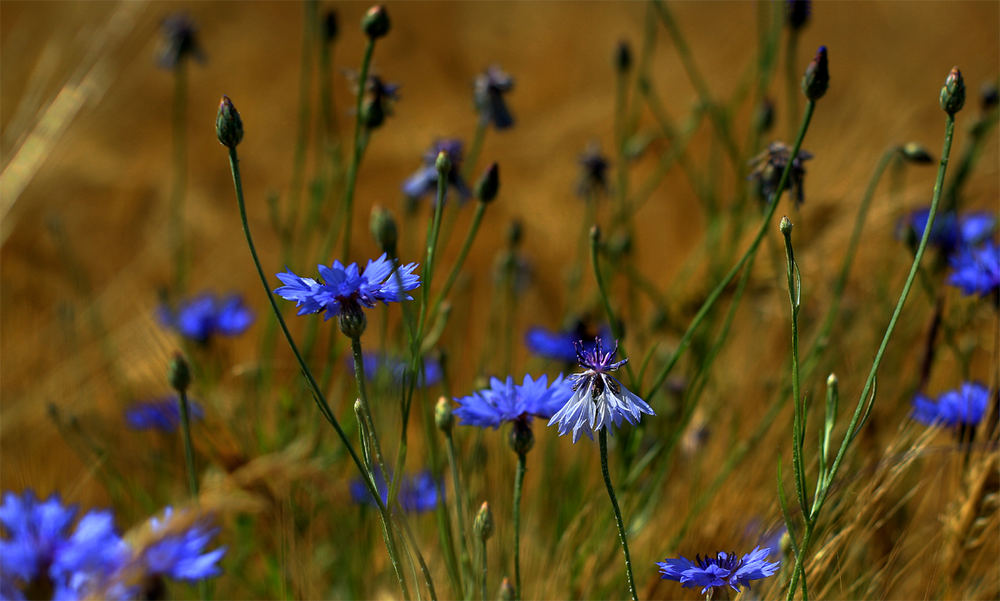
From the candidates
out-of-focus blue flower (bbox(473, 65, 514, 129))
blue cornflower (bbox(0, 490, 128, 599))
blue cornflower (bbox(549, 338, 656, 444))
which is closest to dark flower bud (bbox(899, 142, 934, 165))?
out-of-focus blue flower (bbox(473, 65, 514, 129))

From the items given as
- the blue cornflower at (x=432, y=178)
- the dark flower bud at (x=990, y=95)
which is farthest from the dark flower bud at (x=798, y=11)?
the blue cornflower at (x=432, y=178)

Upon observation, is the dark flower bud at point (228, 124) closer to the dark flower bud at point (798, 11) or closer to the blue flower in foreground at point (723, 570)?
the blue flower in foreground at point (723, 570)

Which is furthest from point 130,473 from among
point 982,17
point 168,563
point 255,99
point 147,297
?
point 982,17

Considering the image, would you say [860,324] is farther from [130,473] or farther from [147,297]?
[147,297]

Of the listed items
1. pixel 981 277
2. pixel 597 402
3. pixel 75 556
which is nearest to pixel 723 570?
pixel 597 402

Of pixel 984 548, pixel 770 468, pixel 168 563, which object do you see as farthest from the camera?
pixel 770 468

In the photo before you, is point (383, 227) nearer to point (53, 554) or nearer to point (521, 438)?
point (521, 438)
